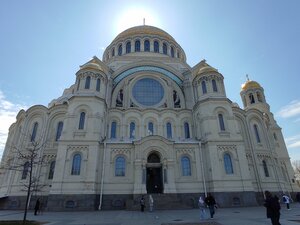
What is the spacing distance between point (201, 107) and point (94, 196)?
15.4 metres

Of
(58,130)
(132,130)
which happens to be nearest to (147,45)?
(132,130)

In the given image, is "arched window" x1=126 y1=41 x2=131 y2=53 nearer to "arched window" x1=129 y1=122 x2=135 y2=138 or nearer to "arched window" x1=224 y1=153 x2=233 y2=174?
"arched window" x1=129 y1=122 x2=135 y2=138

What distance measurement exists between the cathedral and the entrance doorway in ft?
0.36

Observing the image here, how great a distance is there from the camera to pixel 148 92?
2947 cm

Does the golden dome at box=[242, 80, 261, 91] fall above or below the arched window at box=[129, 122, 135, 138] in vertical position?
above

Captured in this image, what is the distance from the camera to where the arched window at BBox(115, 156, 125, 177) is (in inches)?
857

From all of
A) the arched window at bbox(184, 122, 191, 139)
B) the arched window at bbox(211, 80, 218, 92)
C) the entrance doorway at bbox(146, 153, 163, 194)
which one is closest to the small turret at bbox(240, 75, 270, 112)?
the arched window at bbox(211, 80, 218, 92)

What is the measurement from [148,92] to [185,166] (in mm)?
11849

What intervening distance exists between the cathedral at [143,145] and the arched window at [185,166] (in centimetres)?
11

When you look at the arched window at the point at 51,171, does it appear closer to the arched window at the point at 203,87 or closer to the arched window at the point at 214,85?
the arched window at the point at 203,87

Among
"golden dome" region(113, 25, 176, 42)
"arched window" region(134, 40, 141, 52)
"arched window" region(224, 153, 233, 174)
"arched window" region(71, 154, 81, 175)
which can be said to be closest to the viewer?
"arched window" region(71, 154, 81, 175)

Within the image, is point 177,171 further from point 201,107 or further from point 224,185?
point 201,107

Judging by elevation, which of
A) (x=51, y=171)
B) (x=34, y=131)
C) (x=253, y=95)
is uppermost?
(x=253, y=95)

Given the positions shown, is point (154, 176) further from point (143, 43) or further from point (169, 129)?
point (143, 43)
